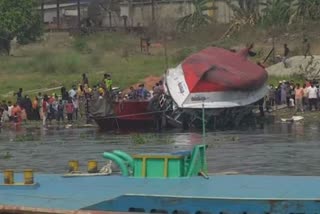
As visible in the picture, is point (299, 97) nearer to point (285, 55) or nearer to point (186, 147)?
point (285, 55)

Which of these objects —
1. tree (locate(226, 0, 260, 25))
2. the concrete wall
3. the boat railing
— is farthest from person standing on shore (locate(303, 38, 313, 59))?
the boat railing

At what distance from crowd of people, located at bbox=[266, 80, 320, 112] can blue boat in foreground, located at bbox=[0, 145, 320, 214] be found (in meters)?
27.7

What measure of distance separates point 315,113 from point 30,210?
101 feet

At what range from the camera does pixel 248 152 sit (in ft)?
90.9

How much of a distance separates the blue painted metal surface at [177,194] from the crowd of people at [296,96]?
28014 millimetres

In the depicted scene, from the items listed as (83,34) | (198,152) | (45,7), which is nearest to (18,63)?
(83,34)

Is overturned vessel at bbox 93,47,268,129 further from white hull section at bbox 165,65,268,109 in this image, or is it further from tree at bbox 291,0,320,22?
tree at bbox 291,0,320,22

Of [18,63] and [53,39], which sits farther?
[53,39]

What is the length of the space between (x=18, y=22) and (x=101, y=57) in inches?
451

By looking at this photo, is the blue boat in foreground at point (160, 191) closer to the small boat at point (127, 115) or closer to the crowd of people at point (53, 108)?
the small boat at point (127, 115)

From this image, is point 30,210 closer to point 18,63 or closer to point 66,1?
point 18,63

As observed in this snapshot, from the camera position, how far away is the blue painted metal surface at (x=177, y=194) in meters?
12.1

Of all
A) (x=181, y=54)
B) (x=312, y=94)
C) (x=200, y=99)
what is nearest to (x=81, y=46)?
(x=181, y=54)

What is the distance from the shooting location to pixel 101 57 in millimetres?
63281
